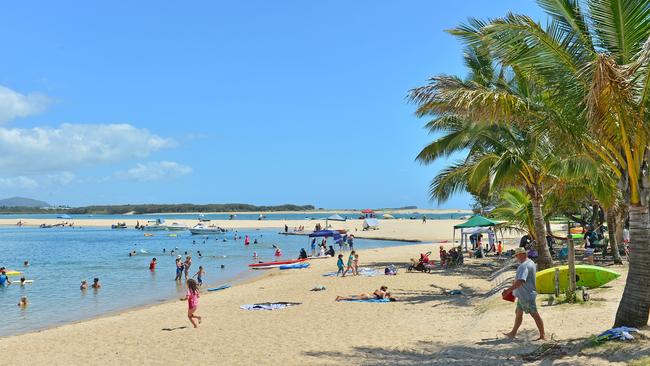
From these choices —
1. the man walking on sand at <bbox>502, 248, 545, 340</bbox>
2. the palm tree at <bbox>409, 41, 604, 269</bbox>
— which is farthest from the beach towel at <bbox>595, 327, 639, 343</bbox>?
the palm tree at <bbox>409, 41, 604, 269</bbox>

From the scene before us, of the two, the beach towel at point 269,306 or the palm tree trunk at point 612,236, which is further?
the palm tree trunk at point 612,236

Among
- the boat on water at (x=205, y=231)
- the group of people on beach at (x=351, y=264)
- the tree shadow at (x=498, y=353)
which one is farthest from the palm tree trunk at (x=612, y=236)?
the boat on water at (x=205, y=231)

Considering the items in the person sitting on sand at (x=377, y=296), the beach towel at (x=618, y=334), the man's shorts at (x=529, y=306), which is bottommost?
the person sitting on sand at (x=377, y=296)

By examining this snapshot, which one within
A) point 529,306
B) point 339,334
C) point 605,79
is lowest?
point 339,334

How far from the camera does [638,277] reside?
718 cm

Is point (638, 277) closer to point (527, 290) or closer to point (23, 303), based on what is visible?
point (527, 290)

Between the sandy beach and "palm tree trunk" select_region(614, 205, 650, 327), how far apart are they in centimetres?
74

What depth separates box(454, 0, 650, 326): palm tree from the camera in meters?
6.65

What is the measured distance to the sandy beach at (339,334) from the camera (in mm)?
7914

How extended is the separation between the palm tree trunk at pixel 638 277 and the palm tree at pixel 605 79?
0.01m

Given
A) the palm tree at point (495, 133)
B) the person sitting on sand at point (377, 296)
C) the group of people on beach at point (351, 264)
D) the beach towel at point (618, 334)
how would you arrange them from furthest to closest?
the group of people on beach at point (351, 264), the person sitting on sand at point (377, 296), the palm tree at point (495, 133), the beach towel at point (618, 334)

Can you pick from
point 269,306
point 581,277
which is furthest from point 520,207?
point 269,306

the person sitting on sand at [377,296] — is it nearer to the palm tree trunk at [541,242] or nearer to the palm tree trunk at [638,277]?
the palm tree trunk at [541,242]

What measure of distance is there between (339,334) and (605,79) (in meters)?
6.64
